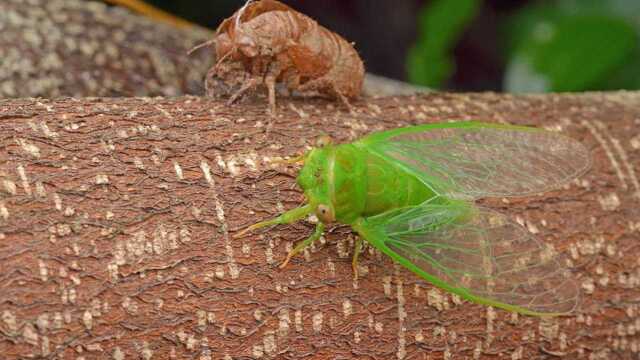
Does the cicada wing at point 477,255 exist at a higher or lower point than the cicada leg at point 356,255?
higher

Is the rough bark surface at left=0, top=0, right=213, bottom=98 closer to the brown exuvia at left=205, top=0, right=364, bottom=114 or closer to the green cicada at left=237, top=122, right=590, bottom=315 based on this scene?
the brown exuvia at left=205, top=0, right=364, bottom=114

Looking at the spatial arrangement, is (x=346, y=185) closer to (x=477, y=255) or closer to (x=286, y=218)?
(x=286, y=218)

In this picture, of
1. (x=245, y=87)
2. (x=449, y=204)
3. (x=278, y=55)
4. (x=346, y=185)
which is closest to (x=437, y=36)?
(x=278, y=55)

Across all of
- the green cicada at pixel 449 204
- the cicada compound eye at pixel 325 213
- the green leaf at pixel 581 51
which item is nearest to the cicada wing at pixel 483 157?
the green cicada at pixel 449 204

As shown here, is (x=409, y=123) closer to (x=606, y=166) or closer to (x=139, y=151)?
(x=606, y=166)

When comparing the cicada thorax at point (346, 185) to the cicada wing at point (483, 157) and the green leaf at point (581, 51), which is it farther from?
the green leaf at point (581, 51)
